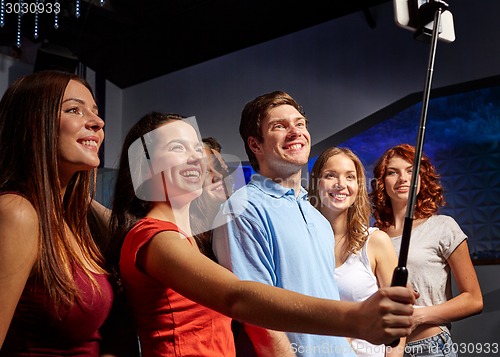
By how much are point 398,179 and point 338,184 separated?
67 millimetres

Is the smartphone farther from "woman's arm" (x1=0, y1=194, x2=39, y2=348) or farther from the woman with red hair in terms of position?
"woman's arm" (x1=0, y1=194, x2=39, y2=348)

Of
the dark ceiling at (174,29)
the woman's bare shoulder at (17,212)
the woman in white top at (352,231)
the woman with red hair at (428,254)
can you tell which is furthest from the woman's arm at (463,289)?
the woman's bare shoulder at (17,212)

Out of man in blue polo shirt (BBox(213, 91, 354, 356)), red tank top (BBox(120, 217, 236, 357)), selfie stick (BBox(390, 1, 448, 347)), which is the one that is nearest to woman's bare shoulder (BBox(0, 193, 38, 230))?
red tank top (BBox(120, 217, 236, 357))

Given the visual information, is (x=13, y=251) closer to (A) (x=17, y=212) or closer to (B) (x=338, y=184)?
(A) (x=17, y=212)

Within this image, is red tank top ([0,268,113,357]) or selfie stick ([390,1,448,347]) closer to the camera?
selfie stick ([390,1,448,347])

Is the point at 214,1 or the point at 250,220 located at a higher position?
the point at 214,1

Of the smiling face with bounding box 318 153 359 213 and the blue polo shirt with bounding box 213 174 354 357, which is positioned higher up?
the smiling face with bounding box 318 153 359 213

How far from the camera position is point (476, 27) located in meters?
0.85

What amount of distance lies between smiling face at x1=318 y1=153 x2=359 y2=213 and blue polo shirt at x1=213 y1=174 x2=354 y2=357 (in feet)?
0.08

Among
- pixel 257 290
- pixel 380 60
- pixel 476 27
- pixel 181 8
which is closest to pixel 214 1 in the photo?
pixel 181 8

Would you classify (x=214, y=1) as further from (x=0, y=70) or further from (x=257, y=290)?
(x=257, y=290)

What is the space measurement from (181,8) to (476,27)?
0.45 metres

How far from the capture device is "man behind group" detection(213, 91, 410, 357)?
57 cm

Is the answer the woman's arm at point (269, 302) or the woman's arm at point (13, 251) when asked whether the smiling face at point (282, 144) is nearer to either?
the woman's arm at point (269, 302)
